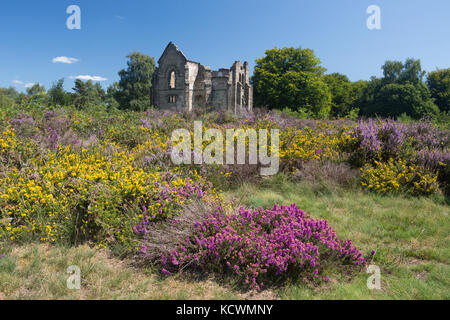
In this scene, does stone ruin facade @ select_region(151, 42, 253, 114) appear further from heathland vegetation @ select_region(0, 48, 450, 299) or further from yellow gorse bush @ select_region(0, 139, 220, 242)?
yellow gorse bush @ select_region(0, 139, 220, 242)

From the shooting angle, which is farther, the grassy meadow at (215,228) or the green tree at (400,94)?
the green tree at (400,94)

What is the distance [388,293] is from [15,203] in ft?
17.7

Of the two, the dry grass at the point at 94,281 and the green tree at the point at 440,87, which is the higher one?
the green tree at the point at 440,87

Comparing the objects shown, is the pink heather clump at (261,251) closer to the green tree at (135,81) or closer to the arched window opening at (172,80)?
the arched window opening at (172,80)

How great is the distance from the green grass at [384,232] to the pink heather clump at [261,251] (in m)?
0.22

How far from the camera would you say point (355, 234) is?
4082mm

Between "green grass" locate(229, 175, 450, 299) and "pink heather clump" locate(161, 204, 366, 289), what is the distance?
0.22 meters

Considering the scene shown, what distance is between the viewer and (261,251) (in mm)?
3102

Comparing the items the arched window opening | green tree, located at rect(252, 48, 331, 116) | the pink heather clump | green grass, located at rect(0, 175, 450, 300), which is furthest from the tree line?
the pink heather clump

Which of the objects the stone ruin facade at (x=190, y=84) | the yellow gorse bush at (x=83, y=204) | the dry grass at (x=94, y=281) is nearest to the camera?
the dry grass at (x=94, y=281)

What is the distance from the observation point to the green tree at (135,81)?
4441 centimetres

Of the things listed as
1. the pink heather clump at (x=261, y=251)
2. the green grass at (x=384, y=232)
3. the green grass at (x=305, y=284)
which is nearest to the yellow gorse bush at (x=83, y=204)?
the green grass at (x=305, y=284)

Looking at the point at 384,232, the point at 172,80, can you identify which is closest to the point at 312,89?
the point at 172,80
